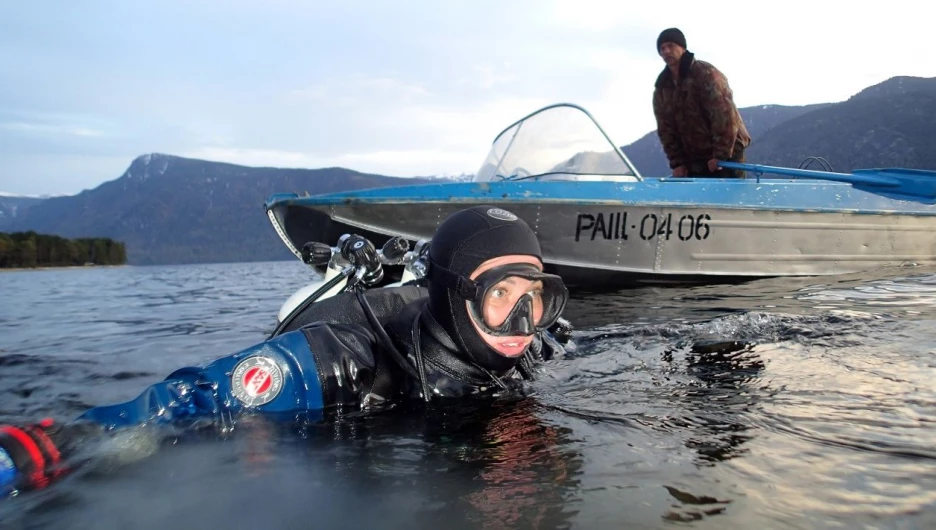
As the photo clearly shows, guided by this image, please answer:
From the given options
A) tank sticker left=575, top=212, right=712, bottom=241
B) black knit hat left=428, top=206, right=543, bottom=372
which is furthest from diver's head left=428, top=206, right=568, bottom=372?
tank sticker left=575, top=212, right=712, bottom=241

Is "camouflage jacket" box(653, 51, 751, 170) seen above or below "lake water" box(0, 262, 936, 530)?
above

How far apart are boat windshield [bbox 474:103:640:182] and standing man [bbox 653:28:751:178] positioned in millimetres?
1294

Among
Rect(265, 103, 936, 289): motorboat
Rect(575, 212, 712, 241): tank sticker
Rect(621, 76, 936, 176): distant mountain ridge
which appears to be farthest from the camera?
Rect(621, 76, 936, 176): distant mountain ridge

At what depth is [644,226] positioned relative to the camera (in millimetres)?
6781

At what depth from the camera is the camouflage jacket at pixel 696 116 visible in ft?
23.9

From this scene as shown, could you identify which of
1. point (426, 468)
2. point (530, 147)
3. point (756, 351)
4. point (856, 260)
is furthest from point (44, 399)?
point (856, 260)

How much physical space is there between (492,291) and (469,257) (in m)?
0.17

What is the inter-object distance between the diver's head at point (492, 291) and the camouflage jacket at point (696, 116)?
5684 millimetres

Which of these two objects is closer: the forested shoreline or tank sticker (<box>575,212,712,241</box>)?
tank sticker (<box>575,212,712,241</box>)

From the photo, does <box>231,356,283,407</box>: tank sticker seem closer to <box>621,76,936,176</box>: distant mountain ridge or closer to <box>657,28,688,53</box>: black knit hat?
<box>657,28,688,53</box>: black knit hat

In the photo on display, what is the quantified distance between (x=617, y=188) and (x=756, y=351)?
3461 mm

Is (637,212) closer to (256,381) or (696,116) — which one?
(696,116)

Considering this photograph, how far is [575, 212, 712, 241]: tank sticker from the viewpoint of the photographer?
6621mm

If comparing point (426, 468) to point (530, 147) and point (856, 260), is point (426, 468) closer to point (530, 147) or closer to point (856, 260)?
point (530, 147)
